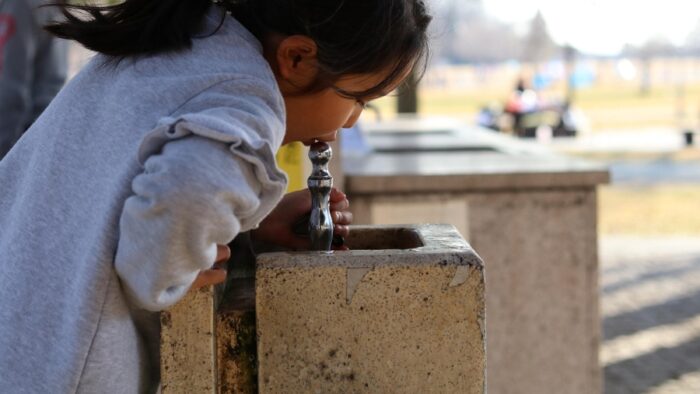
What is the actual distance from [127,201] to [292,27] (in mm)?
458

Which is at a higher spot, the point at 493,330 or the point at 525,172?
the point at 525,172

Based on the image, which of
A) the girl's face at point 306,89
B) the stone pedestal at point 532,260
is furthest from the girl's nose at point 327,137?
the stone pedestal at point 532,260

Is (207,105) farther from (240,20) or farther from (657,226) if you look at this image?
(657,226)

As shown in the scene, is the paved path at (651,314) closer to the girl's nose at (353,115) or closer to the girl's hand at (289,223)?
the girl's hand at (289,223)

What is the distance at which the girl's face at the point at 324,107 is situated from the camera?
177cm

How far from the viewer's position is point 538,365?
4586 millimetres

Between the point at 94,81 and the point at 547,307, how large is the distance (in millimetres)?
3221

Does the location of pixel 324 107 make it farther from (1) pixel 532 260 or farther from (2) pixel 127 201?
(1) pixel 532 260

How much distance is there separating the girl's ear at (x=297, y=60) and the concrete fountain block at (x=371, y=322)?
0.29 m

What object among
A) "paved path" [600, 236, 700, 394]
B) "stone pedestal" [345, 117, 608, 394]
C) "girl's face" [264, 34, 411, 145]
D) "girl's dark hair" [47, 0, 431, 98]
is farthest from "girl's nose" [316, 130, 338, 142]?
"paved path" [600, 236, 700, 394]

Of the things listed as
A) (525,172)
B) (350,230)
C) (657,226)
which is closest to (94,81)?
(350,230)

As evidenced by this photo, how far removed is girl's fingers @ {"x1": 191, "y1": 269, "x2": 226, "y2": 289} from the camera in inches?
65.7

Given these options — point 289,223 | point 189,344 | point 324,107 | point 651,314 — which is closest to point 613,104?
point 651,314

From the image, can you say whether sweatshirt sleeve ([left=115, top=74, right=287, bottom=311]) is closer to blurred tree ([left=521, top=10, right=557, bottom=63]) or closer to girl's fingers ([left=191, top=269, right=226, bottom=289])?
girl's fingers ([left=191, top=269, right=226, bottom=289])
